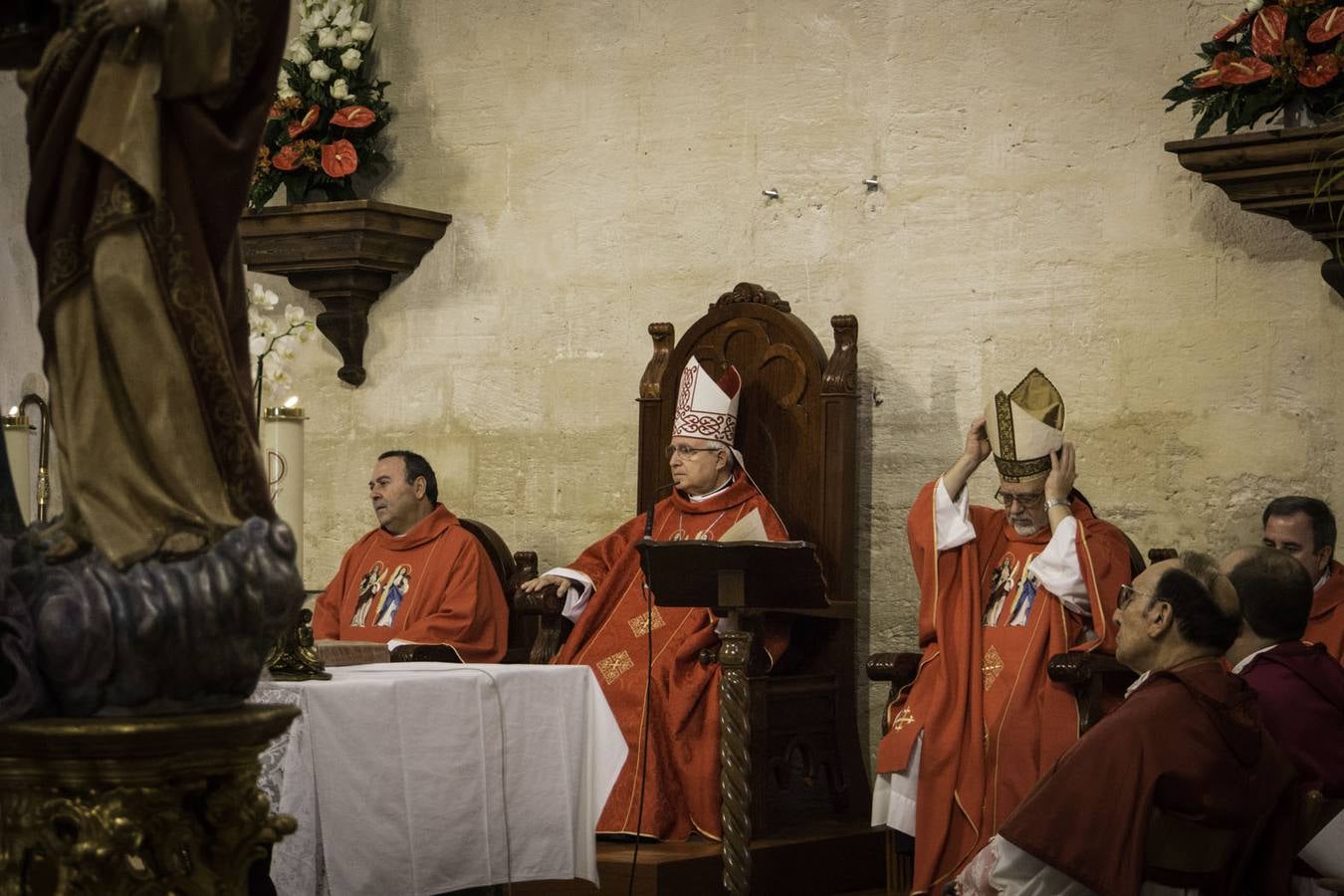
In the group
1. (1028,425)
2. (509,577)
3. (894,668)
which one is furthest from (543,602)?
(1028,425)

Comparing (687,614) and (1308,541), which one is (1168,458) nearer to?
(1308,541)

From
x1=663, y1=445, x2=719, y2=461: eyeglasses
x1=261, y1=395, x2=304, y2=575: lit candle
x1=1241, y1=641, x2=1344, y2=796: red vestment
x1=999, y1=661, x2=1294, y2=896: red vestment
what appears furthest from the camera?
x1=663, y1=445, x2=719, y2=461: eyeglasses

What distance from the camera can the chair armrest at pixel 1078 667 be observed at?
586cm

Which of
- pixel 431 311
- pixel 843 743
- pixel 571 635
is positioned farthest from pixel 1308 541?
pixel 431 311

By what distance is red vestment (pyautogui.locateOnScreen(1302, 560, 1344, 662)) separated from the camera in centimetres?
593

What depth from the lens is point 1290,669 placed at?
5.04 m

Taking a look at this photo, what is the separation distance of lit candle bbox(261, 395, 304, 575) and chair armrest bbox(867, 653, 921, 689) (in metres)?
2.53

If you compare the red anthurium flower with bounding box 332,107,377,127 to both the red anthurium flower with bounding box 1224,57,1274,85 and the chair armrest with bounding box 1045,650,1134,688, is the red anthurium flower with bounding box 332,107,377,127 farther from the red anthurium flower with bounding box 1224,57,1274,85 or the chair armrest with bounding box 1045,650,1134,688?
the chair armrest with bounding box 1045,650,1134,688

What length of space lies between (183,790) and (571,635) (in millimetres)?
4996

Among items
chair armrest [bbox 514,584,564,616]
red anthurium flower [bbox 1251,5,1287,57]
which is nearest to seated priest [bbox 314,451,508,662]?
chair armrest [bbox 514,584,564,616]

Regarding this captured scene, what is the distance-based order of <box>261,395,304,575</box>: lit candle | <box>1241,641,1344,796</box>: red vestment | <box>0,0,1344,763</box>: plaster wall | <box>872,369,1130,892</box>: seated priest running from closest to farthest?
<box>261,395,304,575</box>: lit candle, <box>1241,641,1344,796</box>: red vestment, <box>872,369,1130,892</box>: seated priest, <box>0,0,1344,763</box>: plaster wall

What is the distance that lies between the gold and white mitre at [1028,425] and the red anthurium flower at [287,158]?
3.48 metres

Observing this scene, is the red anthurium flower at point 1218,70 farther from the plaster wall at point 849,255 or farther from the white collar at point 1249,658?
the white collar at point 1249,658

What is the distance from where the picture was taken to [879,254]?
7.40m
